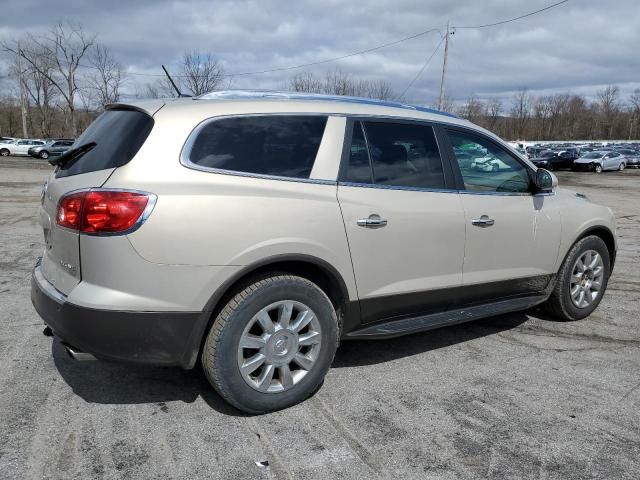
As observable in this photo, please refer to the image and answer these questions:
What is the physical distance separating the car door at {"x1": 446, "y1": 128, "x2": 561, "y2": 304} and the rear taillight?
2.21 m

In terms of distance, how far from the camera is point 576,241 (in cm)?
475

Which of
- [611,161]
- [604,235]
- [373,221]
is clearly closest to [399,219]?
[373,221]

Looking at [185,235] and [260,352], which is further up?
[185,235]

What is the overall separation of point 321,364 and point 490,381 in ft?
3.98

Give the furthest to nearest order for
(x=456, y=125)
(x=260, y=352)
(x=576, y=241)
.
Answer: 1. (x=576, y=241)
2. (x=456, y=125)
3. (x=260, y=352)

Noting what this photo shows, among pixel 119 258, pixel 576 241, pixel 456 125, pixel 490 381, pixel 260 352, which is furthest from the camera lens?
pixel 576 241

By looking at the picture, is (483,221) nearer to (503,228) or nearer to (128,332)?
(503,228)

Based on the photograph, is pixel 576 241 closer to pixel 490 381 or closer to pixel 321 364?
pixel 490 381

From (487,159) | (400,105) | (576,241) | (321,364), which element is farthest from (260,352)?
(576,241)

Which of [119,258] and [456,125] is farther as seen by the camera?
[456,125]

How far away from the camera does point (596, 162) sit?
38.7 m

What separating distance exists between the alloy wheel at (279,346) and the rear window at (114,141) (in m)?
1.11

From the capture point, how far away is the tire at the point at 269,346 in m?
2.93

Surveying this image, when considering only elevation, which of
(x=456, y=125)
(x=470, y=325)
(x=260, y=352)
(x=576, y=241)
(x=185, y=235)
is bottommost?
(x=470, y=325)
